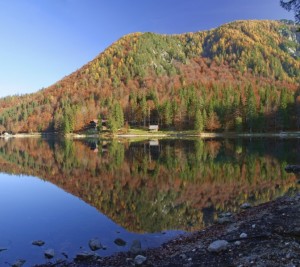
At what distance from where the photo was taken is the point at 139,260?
16172 mm

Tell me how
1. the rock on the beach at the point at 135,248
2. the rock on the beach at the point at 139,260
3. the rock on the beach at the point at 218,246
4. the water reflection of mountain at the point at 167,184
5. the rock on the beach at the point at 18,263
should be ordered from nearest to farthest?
the rock on the beach at the point at 218,246, the rock on the beach at the point at 139,260, the rock on the beach at the point at 18,263, the rock on the beach at the point at 135,248, the water reflection of mountain at the point at 167,184

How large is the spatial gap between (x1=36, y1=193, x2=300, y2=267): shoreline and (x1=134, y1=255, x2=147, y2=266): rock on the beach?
0.07 metres

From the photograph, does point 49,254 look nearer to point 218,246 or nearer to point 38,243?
point 38,243

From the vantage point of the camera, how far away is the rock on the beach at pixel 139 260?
630 inches

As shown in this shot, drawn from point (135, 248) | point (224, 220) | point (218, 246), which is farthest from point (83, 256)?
Result: point (224, 220)

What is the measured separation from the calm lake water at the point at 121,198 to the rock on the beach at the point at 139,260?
308 cm

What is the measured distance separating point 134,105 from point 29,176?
13895cm

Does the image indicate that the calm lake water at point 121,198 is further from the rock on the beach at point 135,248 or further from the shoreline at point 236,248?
the shoreline at point 236,248

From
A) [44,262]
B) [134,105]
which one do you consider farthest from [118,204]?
[134,105]

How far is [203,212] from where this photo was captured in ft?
90.4

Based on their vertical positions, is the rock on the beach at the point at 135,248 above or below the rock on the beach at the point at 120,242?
above

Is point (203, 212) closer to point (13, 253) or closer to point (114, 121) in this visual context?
point (13, 253)

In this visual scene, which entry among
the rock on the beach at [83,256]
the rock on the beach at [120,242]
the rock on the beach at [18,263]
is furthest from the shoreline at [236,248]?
the rock on the beach at [120,242]

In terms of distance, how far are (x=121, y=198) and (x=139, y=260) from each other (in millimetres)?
17249
